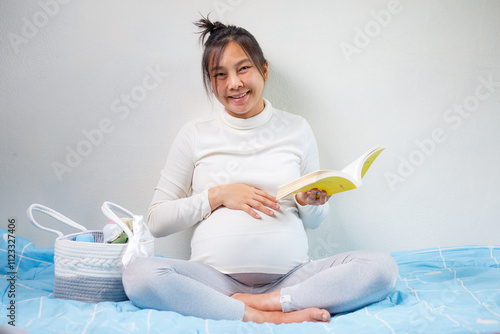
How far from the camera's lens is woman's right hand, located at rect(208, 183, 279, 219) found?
1.42 m

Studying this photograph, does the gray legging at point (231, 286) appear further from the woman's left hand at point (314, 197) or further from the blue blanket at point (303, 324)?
the woman's left hand at point (314, 197)

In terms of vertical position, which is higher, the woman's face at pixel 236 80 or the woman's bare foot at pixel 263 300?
the woman's face at pixel 236 80

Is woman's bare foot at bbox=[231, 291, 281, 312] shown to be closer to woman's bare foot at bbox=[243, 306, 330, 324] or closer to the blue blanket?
woman's bare foot at bbox=[243, 306, 330, 324]

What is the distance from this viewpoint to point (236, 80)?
57.2 inches

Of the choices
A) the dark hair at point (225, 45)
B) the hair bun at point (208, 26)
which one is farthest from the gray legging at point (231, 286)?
the hair bun at point (208, 26)

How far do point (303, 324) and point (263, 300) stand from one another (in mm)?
179

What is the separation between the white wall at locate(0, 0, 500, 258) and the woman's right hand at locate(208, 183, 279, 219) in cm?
38

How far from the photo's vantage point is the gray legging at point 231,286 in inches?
45.6

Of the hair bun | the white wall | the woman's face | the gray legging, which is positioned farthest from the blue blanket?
the hair bun

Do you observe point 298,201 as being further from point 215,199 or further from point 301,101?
point 301,101

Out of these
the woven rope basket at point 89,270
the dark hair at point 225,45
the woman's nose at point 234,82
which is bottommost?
the woven rope basket at point 89,270

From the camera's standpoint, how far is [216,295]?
1.18 m

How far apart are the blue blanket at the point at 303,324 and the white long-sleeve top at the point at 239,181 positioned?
28 centimetres

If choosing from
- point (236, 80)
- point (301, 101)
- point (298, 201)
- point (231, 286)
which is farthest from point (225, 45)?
point (231, 286)
